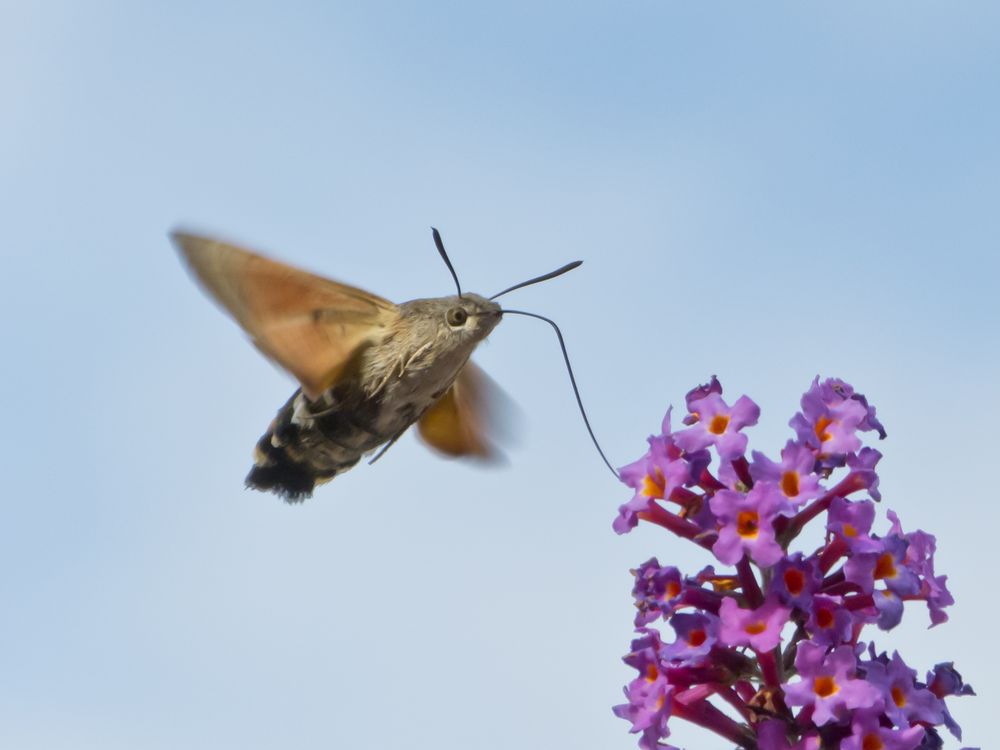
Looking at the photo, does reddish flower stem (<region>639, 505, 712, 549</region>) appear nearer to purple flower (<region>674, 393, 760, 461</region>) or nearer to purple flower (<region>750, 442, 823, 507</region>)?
purple flower (<region>674, 393, 760, 461</region>)

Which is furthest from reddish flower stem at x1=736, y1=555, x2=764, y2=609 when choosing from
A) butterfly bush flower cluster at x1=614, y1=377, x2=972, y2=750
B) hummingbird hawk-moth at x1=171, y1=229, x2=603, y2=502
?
hummingbird hawk-moth at x1=171, y1=229, x2=603, y2=502

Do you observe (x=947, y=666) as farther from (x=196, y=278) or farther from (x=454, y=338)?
(x=196, y=278)

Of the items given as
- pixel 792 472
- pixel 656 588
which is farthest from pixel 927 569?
pixel 656 588

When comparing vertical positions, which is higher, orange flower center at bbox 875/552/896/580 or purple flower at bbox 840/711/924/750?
orange flower center at bbox 875/552/896/580

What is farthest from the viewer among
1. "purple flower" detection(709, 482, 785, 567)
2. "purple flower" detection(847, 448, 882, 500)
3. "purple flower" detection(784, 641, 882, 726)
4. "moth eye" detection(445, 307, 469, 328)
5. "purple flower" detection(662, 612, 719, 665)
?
"moth eye" detection(445, 307, 469, 328)

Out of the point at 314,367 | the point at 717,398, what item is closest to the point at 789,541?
the point at 717,398

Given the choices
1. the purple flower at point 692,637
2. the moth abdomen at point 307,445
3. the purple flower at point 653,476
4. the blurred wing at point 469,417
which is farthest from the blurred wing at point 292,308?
the purple flower at point 692,637

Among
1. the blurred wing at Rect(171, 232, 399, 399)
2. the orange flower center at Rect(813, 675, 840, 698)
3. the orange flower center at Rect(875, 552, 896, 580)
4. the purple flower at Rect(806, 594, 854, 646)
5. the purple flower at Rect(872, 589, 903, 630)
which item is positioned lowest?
the orange flower center at Rect(813, 675, 840, 698)

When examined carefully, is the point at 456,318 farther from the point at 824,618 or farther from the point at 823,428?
the point at 824,618
